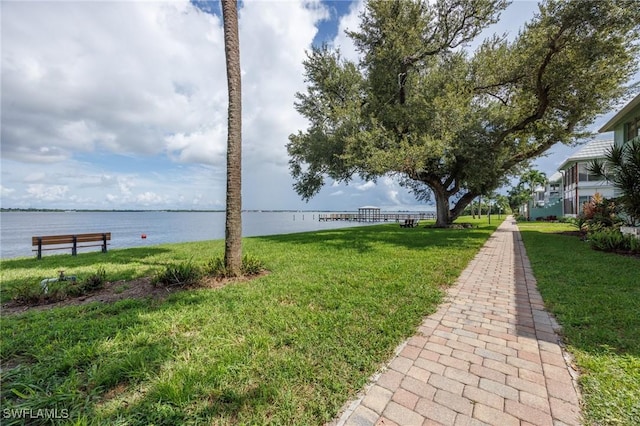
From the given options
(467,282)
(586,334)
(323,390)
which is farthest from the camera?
(467,282)

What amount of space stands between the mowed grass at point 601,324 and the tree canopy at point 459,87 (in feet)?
21.6

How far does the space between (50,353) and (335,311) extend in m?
3.11

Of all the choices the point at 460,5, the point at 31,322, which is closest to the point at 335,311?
the point at 31,322

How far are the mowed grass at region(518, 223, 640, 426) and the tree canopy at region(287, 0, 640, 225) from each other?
6.60 metres

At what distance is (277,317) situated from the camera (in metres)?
3.49

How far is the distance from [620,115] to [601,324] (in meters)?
13.9

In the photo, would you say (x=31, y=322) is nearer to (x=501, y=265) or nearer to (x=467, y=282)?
(x=467, y=282)

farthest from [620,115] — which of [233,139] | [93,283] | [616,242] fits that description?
[93,283]

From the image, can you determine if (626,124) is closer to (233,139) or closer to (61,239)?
(233,139)

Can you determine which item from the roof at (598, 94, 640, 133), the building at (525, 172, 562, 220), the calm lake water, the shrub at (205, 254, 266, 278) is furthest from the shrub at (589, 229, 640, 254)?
the building at (525, 172, 562, 220)

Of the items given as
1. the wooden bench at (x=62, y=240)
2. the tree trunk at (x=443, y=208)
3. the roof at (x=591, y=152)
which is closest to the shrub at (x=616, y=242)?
the tree trunk at (x=443, y=208)

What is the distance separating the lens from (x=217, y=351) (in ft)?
8.86

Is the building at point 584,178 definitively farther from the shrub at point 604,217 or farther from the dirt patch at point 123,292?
the dirt patch at point 123,292

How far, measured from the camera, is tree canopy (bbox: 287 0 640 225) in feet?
34.0
